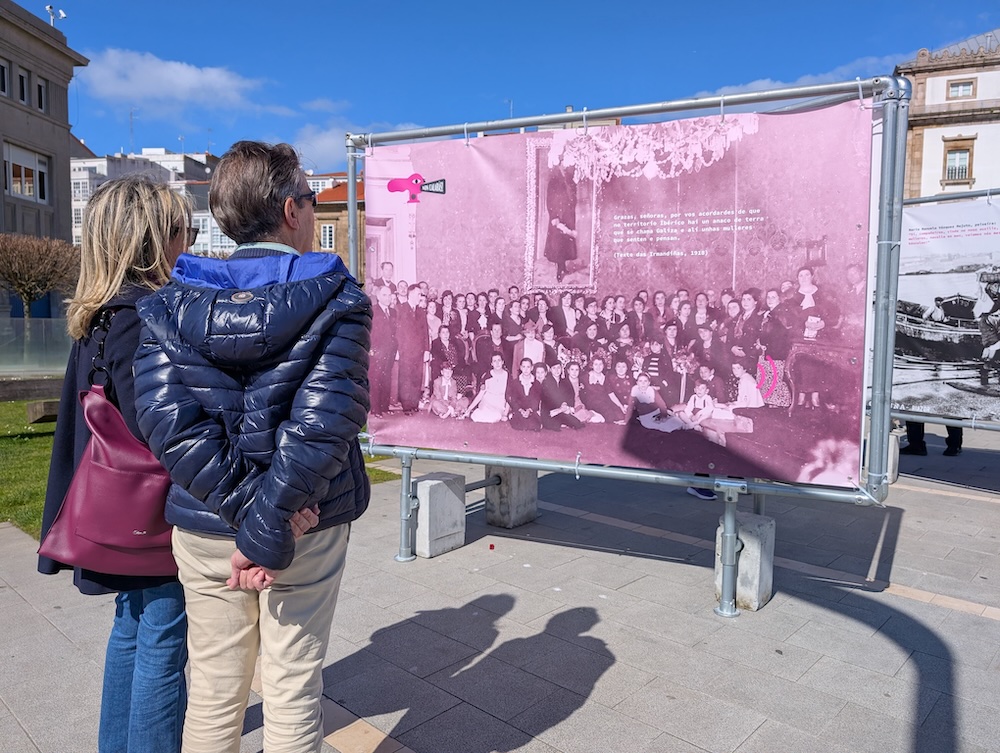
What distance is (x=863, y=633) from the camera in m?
3.95

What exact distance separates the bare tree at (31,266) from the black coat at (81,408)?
3113cm

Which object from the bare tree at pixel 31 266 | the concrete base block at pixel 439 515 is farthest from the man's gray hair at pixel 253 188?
the bare tree at pixel 31 266

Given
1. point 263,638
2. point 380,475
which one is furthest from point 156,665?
point 380,475

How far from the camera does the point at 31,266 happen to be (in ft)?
95.8

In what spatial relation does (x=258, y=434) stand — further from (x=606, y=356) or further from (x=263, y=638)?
(x=606, y=356)

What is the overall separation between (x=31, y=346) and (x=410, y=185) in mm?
27042

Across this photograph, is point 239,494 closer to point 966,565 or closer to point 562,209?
point 562,209

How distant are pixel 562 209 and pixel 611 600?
91.9 inches

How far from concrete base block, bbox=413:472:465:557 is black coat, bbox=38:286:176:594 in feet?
9.43

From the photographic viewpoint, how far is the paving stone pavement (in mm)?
2975

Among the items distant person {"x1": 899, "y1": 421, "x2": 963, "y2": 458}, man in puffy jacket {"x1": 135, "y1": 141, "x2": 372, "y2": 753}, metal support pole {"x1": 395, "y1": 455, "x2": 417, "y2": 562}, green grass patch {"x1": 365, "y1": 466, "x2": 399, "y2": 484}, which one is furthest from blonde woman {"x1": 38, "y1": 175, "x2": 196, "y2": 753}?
distant person {"x1": 899, "y1": 421, "x2": 963, "y2": 458}

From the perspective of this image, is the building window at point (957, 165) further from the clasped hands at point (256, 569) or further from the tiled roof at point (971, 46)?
the clasped hands at point (256, 569)

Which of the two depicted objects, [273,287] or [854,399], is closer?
[273,287]

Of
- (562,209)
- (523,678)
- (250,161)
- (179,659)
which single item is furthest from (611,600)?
(250,161)
